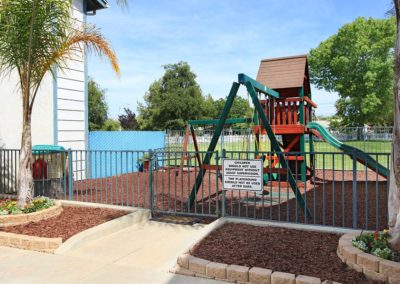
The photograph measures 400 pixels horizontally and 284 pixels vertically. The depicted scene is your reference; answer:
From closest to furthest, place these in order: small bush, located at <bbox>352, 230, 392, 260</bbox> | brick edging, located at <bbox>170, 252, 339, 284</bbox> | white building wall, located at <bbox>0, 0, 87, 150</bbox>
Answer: brick edging, located at <bbox>170, 252, 339, 284</bbox> < small bush, located at <bbox>352, 230, 392, 260</bbox> < white building wall, located at <bbox>0, 0, 87, 150</bbox>

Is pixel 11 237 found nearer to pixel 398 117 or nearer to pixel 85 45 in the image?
pixel 85 45

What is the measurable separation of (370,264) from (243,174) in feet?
8.39

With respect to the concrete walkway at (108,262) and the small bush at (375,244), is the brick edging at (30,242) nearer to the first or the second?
the concrete walkway at (108,262)

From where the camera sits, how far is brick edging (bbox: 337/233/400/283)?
140 inches

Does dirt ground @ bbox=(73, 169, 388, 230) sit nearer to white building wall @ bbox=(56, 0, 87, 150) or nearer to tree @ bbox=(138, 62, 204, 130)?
white building wall @ bbox=(56, 0, 87, 150)

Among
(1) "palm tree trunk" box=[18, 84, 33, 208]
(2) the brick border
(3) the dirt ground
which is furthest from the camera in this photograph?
(1) "palm tree trunk" box=[18, 84, 33, 208]

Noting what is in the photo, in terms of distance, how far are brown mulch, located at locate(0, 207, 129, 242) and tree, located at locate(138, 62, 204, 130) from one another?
44718mm

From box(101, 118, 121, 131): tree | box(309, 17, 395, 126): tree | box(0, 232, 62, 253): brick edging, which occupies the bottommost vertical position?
box(0, 232, 62, 253): brick edging

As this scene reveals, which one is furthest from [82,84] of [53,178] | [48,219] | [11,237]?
[11,237]

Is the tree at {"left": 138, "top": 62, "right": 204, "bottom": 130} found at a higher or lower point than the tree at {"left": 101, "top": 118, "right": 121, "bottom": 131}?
higher

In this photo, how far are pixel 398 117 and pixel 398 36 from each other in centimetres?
90

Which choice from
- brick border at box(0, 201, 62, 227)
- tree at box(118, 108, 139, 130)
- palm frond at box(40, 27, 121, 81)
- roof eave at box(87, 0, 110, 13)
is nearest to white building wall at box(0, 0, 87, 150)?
roof eave at box(87, 0, 110, 13)

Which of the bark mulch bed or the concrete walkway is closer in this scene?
the bark mulch bed

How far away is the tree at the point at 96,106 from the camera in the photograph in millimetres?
39781
